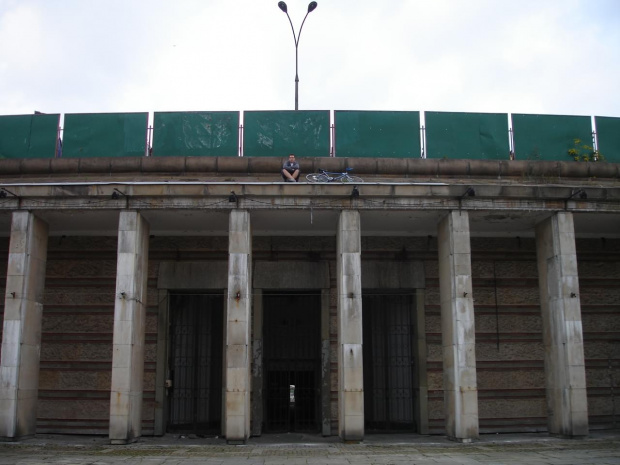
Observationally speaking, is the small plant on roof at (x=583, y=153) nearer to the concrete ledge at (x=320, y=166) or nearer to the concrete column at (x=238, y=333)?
the concrete ledge at (x=320, y=166)

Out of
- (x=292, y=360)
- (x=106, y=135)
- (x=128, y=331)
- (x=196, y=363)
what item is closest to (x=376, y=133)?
(x=292, y=360)

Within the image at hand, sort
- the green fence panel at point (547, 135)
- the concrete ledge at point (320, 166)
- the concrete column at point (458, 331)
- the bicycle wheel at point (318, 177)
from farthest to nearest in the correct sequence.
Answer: the green fence panel at point (547, 135), the concrete ledge at point (320, 166), the bicycle wheel at point (318, 177), the concrete column at point (458, 331)

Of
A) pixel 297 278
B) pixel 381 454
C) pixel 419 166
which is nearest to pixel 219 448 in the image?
pixel 381 454

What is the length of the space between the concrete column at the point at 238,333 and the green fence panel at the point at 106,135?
503 centimetres

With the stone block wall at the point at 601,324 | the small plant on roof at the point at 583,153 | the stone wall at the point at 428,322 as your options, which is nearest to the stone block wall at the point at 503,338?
the stone wall at the point at 428,322

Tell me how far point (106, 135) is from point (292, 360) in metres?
9.28

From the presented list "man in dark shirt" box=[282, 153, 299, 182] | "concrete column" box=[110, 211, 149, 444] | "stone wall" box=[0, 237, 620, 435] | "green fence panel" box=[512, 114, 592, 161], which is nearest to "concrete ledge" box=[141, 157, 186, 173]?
"stone wall" box=[0, 237, 620, 435]

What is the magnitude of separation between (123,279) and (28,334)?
118 inches

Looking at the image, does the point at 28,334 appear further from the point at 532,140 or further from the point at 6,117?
the point at 532,140

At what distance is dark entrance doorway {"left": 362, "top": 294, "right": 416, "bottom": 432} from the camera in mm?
19812

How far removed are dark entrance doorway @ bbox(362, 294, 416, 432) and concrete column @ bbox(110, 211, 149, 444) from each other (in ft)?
23.7

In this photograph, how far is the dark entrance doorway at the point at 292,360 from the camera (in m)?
19.7

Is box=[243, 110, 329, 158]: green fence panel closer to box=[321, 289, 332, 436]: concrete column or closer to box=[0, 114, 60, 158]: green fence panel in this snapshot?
box=[321, 289, 332, 436]: concrete column

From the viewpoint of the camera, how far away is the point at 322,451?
15031mm
